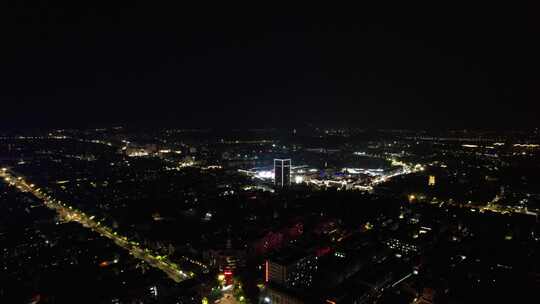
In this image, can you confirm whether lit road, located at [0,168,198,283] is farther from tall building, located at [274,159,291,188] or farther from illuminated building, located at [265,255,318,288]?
tall building, located at [274,159,291,188]

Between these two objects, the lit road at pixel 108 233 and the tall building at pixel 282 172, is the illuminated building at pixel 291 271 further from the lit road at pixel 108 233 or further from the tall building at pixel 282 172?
the tall building at pixel 282 172

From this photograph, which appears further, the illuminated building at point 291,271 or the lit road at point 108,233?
the lit road at point 108,233

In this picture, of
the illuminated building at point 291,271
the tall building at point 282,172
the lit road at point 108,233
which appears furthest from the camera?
the tall building at point 282,172

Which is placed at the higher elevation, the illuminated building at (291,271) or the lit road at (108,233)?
the illuminated building at (291,271)

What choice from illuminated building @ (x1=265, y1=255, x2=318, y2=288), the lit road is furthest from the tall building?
illuminated building @ (x1=265, y1=255, x2=318, y2=288)

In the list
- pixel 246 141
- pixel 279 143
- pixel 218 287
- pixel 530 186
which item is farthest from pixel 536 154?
pixel 218 287

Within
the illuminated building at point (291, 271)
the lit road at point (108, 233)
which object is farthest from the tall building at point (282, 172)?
the illuminated building at point (291, 271)

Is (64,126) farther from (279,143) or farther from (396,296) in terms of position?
(396,296)
